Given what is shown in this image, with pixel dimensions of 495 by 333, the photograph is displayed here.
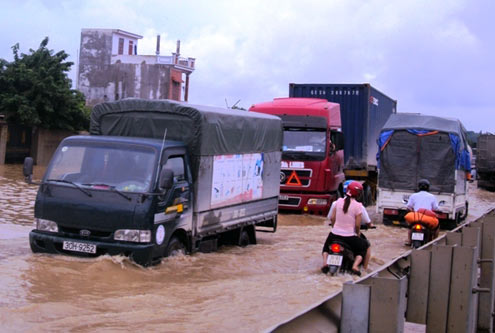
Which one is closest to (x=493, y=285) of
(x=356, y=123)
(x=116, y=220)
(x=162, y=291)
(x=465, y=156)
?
(x=162, y=291)

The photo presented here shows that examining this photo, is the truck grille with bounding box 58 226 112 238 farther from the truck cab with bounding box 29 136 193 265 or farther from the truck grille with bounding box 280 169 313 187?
the truck grille with bounding box 280 169 313 187

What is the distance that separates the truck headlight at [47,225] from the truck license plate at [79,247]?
0.27 metres

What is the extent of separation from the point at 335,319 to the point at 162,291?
4.38 m

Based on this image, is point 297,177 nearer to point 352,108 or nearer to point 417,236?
point 352,108

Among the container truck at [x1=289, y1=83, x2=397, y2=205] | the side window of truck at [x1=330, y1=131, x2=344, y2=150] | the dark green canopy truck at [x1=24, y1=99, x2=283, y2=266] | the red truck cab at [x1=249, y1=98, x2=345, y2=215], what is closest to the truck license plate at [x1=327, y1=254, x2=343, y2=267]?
the dark green canopy truck at [x1=24, y1=99, x2=283, y2=266]

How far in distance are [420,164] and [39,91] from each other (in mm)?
18209

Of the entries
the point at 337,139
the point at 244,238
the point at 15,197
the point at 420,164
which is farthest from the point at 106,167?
the point at 420,164

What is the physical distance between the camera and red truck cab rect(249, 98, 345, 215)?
19.5 meters

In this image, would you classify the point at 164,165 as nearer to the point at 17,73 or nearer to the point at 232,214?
the point at 232,214

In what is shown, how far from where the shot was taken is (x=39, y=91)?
31.4 meters

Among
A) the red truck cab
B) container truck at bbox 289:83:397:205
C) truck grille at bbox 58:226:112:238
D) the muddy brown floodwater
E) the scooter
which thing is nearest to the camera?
the muddy brown floodwater

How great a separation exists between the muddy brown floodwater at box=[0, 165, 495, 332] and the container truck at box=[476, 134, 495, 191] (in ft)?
96.5

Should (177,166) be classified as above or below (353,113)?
below

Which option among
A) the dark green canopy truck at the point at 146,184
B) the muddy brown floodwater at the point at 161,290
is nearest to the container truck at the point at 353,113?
the muddy brown floodwater at the point at 161,290
